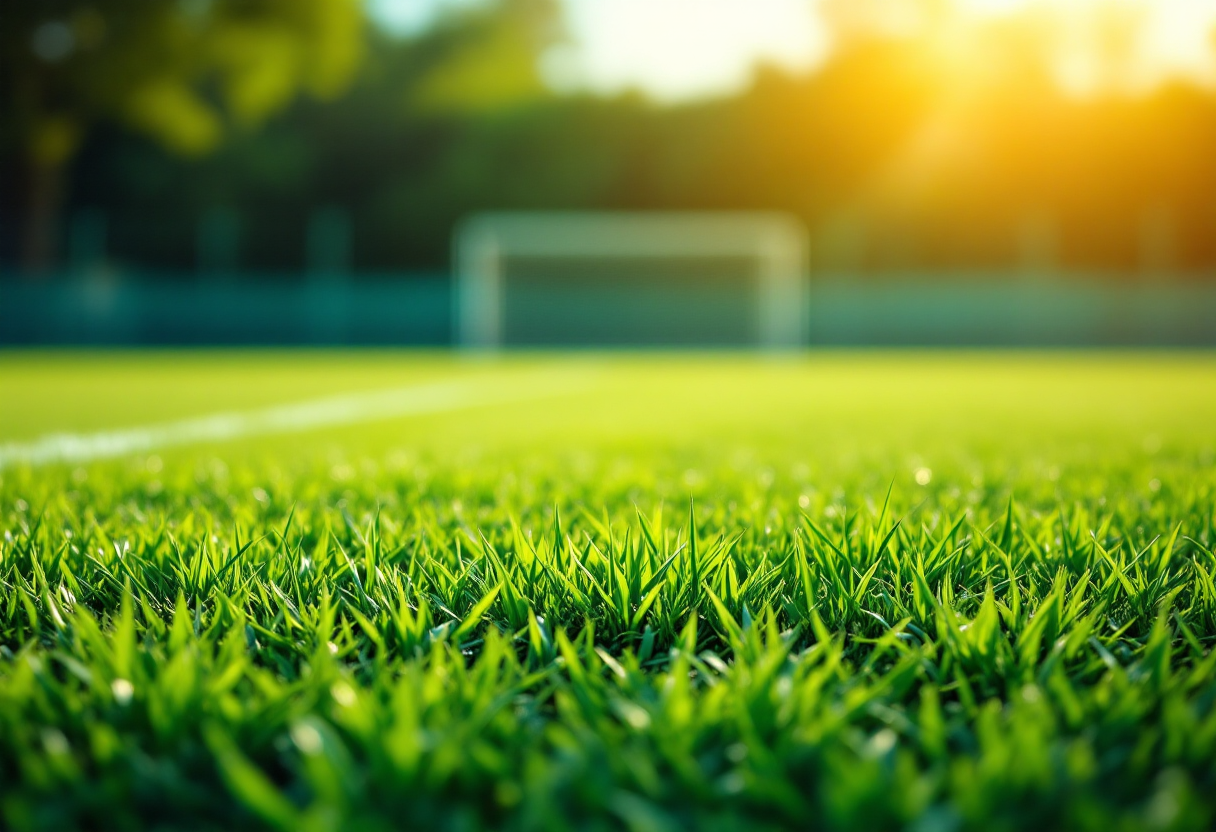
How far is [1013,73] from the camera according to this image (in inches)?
929

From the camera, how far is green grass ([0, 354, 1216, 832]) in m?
0.84

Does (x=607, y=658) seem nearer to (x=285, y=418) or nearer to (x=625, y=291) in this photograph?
(x=285, y=418)

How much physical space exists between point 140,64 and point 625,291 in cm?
1136

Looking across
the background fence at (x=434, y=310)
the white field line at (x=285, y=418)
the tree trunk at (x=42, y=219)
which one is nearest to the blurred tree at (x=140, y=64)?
the tree trunk at (x=42, y=219)

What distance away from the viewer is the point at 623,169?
23.9m

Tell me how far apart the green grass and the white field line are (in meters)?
1.45

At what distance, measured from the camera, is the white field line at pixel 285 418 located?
410cm

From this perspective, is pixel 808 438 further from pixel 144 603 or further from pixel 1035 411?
pixel 144 603

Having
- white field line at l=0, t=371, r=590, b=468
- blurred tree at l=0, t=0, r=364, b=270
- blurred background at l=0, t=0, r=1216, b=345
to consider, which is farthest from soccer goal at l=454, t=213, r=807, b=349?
white field line at l=0, t=371, r=590, b=468

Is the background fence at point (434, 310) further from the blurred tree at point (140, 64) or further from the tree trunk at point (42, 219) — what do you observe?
the blurred tree at point (140, 64)

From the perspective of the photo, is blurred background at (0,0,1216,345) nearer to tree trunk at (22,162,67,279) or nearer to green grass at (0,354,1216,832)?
tree trunk at (22,162,67,279)

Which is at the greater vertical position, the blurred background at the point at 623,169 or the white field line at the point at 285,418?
the blurred background at the point at 623,169

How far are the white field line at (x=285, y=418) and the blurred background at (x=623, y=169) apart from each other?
11906 mm

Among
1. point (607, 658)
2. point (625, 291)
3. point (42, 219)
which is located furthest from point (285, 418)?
point (42, 219)
